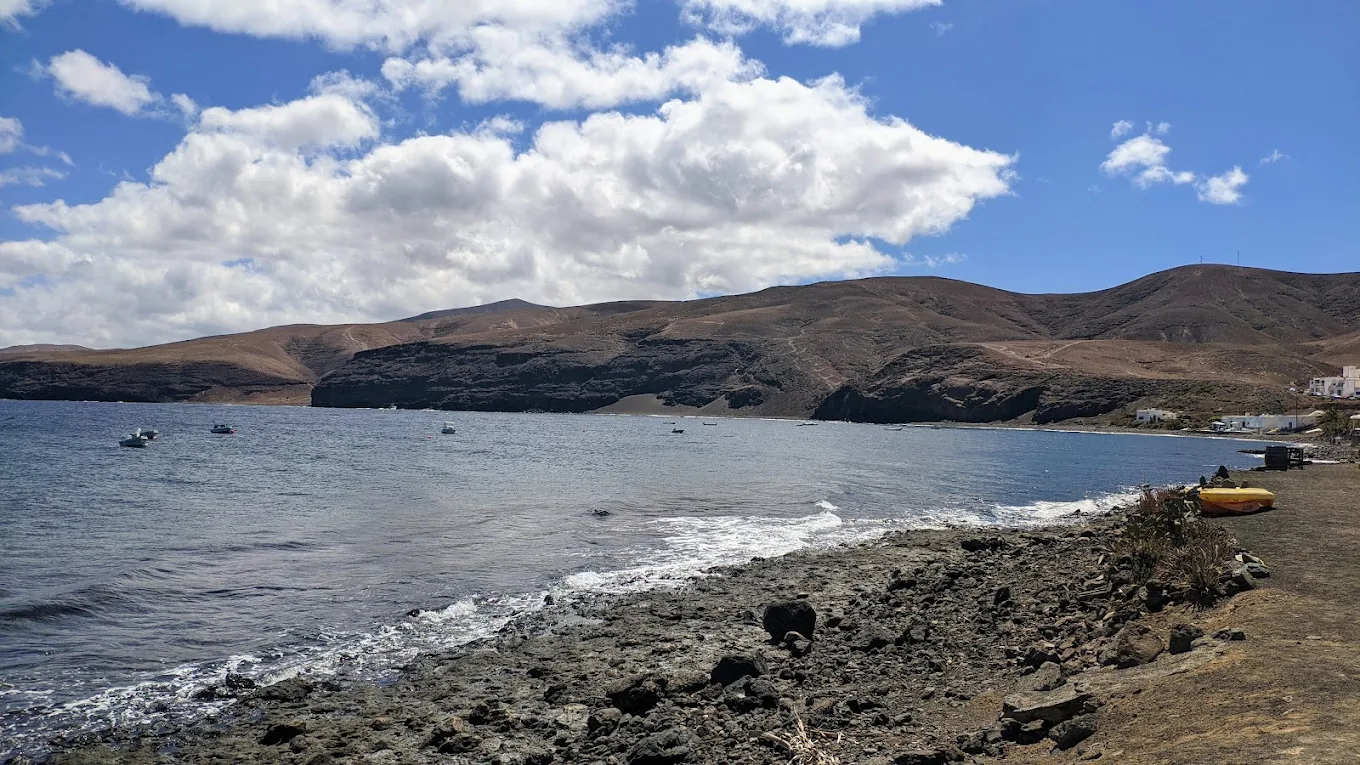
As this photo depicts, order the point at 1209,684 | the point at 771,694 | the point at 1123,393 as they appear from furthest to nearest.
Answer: the point at 1123,393 < the point at 771,694 < the point at 1209,684

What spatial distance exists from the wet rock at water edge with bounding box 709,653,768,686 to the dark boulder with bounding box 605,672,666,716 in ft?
2.69

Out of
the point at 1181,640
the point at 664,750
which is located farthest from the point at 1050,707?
the point at 664,750

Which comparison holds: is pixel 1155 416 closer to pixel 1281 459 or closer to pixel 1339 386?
pixel 1339 386

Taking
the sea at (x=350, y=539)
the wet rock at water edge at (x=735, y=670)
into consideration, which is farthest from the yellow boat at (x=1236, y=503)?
the wet rock at water edge at (x=735, y=670)

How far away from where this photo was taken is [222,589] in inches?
778

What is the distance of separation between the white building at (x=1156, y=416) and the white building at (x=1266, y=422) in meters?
7.95

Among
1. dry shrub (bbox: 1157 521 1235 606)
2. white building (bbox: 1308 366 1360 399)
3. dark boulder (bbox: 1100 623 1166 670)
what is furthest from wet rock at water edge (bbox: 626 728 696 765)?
white building (bbox: 1308 366 1360 399)

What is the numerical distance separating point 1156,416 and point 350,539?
133376 mm

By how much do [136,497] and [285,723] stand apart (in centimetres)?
3038

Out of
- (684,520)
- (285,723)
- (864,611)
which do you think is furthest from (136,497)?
(864,611)

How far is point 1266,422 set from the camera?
110438 millimetres

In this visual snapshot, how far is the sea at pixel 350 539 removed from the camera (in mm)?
14719

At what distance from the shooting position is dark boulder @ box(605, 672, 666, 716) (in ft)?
37.6

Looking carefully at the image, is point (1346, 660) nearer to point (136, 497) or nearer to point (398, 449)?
point (136, 497)
